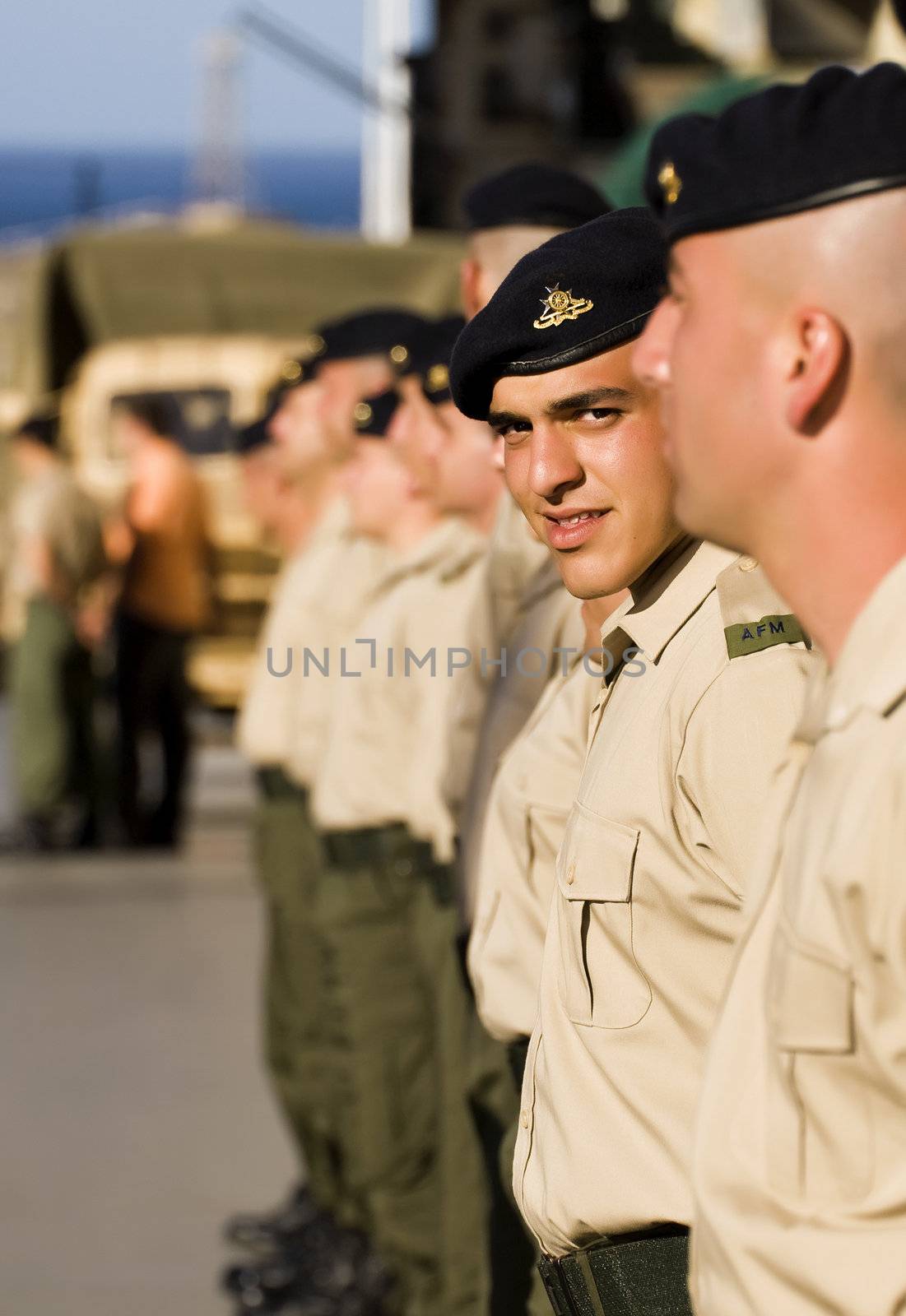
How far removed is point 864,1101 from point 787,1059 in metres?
0.05

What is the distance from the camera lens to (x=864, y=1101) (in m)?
1.29

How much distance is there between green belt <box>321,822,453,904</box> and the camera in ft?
13.7

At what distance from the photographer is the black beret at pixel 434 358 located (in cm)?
372

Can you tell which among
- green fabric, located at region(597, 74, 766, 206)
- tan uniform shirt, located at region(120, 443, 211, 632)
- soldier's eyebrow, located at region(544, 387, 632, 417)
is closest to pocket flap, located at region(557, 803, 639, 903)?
soldier's eyebrow, located at region(544, 387, 632, 417)

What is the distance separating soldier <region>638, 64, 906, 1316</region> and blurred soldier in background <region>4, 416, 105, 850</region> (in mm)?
7706

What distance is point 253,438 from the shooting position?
→ 21.4 ft

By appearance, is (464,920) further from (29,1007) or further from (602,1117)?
(29,1007)

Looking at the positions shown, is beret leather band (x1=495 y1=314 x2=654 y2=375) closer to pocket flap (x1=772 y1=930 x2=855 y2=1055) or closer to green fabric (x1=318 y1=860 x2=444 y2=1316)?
pocket flap (x1=772 y1=930 x2=855 y2=1055)

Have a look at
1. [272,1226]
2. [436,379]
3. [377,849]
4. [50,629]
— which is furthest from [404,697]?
[50,629]

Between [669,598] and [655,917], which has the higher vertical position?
[669,598]

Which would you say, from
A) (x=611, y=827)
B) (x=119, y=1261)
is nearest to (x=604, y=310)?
(x=611, y=827)

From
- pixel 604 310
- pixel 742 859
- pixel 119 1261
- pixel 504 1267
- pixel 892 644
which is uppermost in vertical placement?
pixel 604 310

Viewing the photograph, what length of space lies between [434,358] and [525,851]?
4.57 feet

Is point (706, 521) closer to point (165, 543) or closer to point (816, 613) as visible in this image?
point (816, 613)
